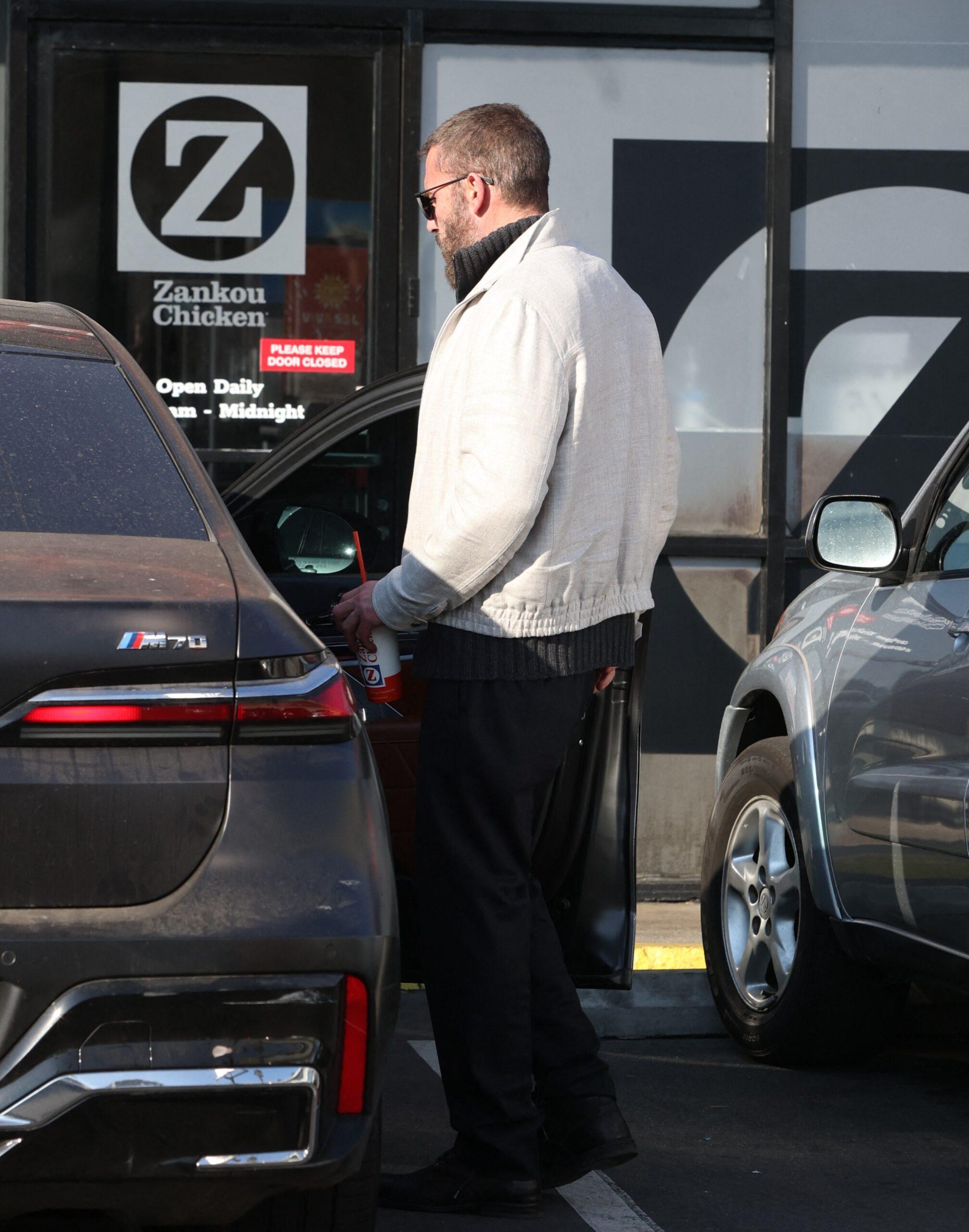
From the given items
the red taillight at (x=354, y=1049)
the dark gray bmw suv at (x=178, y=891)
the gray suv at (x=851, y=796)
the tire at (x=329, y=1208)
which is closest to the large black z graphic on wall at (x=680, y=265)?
the gray suv at (x=851, y=796)

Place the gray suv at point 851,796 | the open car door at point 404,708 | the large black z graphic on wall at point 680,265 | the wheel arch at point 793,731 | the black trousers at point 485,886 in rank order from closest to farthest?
the black trousers at point 485,886, the open car door at point 404,708, the gray suv at point 851,796, the wheel arch at point 793,731, the large black z graphic on wall at point 680,265

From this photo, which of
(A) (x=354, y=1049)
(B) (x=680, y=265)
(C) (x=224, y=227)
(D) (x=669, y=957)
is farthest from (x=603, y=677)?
(C) (x=224, y=227)

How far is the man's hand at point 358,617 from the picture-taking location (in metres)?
3.10

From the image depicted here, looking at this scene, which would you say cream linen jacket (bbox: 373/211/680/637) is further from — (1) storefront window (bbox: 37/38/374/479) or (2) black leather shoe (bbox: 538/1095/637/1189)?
(1) storefront window (bbox: 37/38/374/479)

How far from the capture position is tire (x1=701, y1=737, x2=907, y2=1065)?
4254 millimetres

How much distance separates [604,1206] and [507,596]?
4.09 ft

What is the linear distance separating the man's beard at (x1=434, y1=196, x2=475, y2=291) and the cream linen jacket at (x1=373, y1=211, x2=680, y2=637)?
104 millimetres

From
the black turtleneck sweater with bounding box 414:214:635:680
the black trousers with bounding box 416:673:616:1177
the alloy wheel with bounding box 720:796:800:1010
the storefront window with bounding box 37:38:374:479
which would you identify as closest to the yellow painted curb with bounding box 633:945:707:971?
the alloy wheel with bounding box 720:796:800:1010

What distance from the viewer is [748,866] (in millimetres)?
4621

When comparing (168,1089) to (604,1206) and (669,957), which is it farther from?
(669,957)

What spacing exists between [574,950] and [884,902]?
807mm

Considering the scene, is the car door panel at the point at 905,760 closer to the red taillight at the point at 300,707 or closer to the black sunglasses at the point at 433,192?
the black sunglasses at the point at 433,192

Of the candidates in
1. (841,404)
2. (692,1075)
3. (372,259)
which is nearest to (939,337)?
(841,404)

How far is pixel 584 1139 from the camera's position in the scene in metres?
3.22
